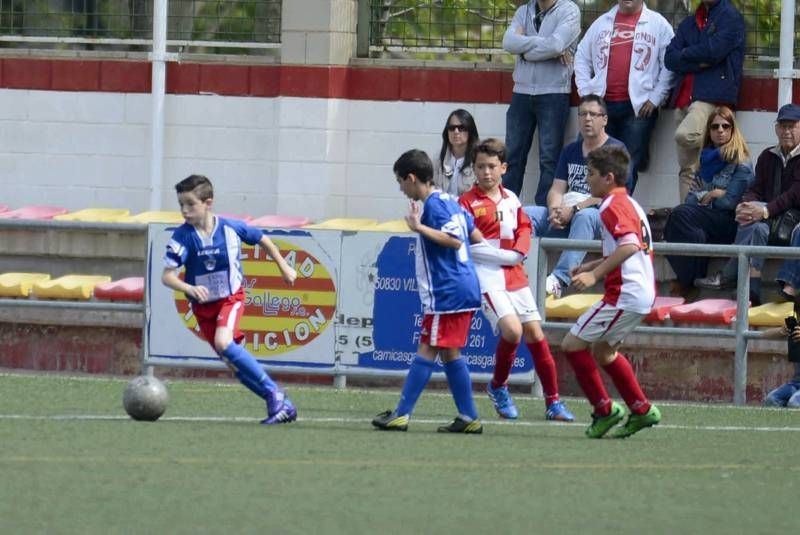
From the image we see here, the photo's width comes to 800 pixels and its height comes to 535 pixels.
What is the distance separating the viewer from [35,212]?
631 inches

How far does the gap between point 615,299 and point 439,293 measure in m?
1.02

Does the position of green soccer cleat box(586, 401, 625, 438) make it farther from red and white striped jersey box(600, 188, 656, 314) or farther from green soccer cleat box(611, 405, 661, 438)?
red and white striped jersey box(600, 188, 656, 314)

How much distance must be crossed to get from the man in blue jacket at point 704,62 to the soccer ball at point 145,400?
18.7 ft

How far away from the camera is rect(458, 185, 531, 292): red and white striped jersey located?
36.0 ft

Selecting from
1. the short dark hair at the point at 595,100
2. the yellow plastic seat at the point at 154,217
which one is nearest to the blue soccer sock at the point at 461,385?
the short dark hair at the point at 595,100

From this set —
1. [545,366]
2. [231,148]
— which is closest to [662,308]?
[545,366]

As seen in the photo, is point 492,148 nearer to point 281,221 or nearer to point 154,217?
point 281,221

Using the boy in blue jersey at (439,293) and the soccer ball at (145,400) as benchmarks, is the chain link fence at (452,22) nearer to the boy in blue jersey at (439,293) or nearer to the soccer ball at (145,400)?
the boy in blue jersey at (439,293)

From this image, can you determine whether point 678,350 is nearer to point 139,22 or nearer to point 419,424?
point 419,424

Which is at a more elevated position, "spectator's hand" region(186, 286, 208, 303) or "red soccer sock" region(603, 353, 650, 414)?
"spectator's hand" region(186, 286, 208, 303)

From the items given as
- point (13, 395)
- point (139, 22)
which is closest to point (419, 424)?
point (13, 395)

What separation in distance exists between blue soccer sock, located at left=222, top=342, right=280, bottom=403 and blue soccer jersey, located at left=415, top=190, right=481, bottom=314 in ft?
3.41

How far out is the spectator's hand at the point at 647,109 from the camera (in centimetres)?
1459

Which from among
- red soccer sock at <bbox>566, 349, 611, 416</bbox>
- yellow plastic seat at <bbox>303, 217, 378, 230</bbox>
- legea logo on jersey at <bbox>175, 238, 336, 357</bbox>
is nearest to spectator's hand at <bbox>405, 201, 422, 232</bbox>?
red soccer sock at <bbox>566, 349, 611, 416</bbox>
